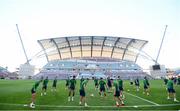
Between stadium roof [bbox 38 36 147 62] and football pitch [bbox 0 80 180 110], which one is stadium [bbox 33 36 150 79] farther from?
football pitch [bbox 0 80 180 110]

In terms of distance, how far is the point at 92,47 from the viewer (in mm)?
98062

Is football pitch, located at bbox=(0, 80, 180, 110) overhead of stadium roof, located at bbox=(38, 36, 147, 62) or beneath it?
beneath

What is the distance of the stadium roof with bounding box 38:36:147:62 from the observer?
3467 inches

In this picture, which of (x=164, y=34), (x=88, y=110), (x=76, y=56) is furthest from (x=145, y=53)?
(x=88, y=110)

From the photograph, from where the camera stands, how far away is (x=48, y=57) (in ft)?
344

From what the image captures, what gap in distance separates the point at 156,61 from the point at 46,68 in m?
52.2

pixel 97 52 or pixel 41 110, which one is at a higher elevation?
pixel 97 52

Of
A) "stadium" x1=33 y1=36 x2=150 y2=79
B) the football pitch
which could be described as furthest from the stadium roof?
the football pitch

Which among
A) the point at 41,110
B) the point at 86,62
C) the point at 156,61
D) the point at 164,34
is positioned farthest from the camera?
the point at 86,62

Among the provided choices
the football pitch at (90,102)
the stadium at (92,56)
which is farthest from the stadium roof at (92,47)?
the football pitch at (90,102)

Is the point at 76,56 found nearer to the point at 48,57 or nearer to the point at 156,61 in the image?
the point at 48,57

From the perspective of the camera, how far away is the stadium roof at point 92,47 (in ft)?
289

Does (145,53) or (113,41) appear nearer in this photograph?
(113,41)

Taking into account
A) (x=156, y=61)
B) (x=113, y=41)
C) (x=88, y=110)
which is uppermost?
(x=113, y=41)
